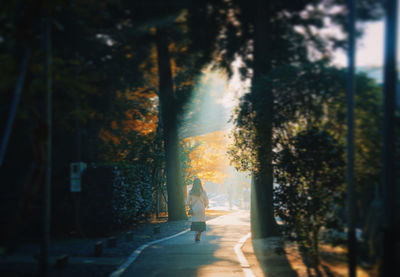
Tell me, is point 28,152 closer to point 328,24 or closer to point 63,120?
Answer: point 63,120

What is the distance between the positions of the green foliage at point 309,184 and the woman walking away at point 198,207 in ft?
16.6

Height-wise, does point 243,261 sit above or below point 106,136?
below

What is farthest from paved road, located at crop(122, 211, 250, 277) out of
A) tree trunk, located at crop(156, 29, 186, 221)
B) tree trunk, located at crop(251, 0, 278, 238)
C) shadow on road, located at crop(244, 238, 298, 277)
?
tree trunk, located at crop(156, 29, 186, 221)

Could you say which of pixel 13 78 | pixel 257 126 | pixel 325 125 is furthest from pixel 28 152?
pixel 325 125

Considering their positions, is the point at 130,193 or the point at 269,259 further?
the point at 130,193

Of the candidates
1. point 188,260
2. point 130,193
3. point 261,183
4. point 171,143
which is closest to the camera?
point 188,260

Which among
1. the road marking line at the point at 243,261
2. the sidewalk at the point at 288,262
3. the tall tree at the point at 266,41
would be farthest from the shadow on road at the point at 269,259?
the tall tree at the point at 266,41

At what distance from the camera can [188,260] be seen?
977 centimetres

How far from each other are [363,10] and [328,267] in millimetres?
4978

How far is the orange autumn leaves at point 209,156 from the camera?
2686cm

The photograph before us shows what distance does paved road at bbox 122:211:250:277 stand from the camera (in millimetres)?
8414

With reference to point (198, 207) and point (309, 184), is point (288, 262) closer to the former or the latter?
point (309, 184)

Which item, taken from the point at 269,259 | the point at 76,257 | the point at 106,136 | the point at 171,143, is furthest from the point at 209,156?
the point at 76,257

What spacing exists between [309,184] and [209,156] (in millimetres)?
22930
